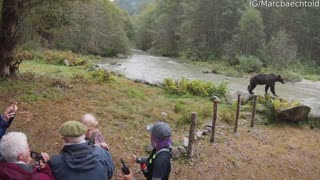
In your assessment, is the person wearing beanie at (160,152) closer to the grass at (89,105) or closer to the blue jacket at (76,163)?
the blue jacket at (76,163)

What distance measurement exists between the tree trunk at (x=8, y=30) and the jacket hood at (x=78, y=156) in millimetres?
10007

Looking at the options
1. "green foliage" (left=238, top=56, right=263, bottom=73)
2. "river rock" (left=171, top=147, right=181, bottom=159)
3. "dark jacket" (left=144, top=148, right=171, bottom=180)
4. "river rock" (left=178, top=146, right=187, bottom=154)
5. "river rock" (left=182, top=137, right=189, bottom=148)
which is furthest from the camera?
"green foliage" (left=238, top=56, right=263, bottom=73)

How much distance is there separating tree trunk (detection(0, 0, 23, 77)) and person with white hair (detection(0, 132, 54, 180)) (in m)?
9.96

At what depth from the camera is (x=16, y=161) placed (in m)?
3.19

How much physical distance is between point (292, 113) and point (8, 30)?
974cm

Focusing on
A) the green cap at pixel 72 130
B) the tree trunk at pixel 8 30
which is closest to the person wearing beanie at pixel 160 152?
the green cap at pixel 72 130

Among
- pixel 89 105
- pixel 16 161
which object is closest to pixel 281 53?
pixel 89 105

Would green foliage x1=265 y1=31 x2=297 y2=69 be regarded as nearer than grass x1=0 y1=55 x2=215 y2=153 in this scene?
No

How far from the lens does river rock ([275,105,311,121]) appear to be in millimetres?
11672

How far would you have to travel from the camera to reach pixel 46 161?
133 inches

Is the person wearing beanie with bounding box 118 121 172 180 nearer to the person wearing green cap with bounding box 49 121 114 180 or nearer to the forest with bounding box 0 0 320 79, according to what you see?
the person wearing green cap with bounding box 49 121 114 180

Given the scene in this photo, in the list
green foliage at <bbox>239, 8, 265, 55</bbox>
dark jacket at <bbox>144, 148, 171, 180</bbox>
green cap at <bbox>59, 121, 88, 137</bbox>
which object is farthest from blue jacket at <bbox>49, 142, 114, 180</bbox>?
green foliage at <bbox>239, 8, 265, 55</bbox>

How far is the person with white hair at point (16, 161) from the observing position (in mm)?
3143

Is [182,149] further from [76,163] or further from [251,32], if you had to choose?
[251,32]
